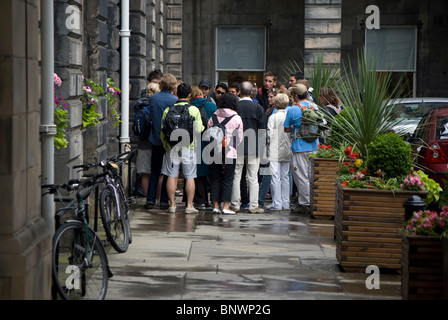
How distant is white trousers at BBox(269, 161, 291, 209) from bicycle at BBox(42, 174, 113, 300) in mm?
6493

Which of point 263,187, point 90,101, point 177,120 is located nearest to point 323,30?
point 263,187

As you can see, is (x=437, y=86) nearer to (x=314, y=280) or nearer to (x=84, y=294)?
(x=314, y=280)

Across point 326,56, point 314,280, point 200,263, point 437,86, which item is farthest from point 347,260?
point 437,86

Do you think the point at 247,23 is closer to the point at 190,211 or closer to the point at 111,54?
the point at 111,54

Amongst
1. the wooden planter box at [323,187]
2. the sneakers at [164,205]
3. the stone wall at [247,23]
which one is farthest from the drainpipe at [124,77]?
the stone wall at [247,23]

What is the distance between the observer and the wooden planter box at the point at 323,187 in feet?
41.2

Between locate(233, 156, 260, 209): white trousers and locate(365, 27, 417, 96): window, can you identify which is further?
locate(365, 27, 417, 96): window

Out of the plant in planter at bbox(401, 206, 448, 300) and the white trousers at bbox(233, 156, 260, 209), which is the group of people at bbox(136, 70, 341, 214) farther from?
the plant in planter at bbox(401, 206, 448, 300)

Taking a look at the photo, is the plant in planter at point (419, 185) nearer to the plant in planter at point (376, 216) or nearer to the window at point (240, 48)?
the plant in planter at point (376, 216)

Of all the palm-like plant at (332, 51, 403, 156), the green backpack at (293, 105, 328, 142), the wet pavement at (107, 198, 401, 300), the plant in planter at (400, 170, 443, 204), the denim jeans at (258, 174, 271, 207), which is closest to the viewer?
the wet pavement at (107, 198, 401, 300)

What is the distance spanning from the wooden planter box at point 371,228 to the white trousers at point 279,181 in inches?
193

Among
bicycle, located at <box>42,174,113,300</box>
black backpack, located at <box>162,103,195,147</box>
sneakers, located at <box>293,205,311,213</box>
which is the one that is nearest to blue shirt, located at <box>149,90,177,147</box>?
black backpack, located at <box>162,103,195,147</box>

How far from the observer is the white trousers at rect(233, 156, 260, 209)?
527 inches

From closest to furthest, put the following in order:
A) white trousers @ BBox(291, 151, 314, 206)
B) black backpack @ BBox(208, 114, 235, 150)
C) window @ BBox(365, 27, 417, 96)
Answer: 1. black backpack @ BBox(208, 114, 235, 150)
2. white trousers @ BBox(291, 151, 314, 206)
3. window @ BBox(365, 27, 417, 96)
